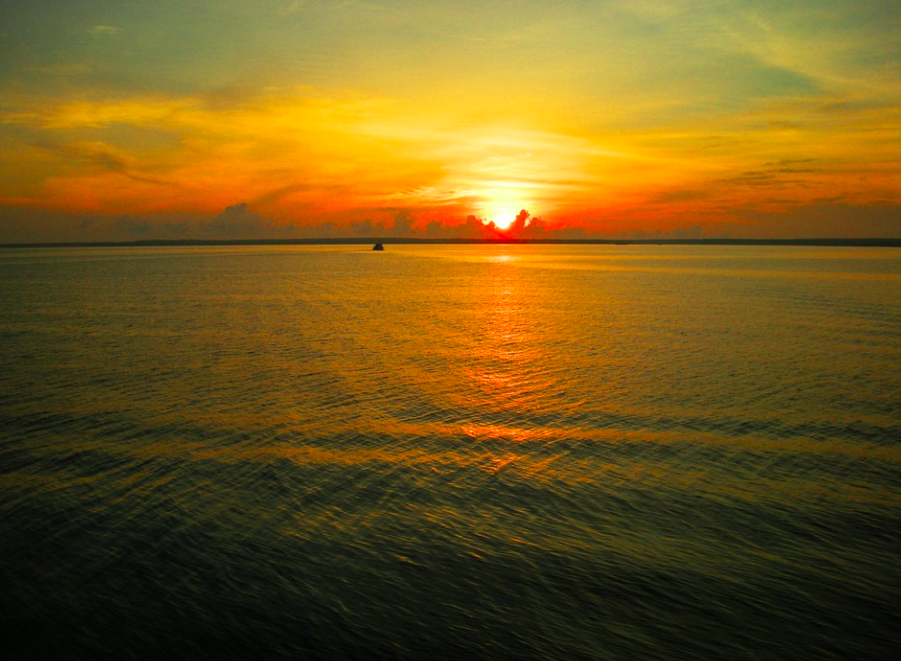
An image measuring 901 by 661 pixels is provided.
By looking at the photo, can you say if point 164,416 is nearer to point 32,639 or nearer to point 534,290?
point 32,639

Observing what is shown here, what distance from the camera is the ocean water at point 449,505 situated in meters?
11.5

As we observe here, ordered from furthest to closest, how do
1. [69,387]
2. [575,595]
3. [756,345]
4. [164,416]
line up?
[756,345] → [69,387] → [164,416] → [575,595]

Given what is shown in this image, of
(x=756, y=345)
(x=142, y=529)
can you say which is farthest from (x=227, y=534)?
(x=756, y=345)

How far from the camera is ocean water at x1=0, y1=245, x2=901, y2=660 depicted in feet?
37.9

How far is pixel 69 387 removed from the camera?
1120 inches

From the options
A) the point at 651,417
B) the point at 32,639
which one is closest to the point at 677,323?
the point at 651,417

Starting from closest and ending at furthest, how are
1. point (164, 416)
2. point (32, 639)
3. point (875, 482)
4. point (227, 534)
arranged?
1. point (32, 639)
2. point (227, 534)
3. point (875, 482)
4. point (164, 416)

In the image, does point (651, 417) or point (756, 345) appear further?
point (756, 345)

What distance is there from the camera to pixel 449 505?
653 inches

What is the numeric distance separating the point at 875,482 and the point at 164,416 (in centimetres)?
2324

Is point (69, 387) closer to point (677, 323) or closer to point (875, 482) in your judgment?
point (875, 482)

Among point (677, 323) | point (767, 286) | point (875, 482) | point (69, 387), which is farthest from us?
point (767, 286)

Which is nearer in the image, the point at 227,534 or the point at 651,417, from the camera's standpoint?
the point at 227,534

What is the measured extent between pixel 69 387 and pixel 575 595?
24.9 m
